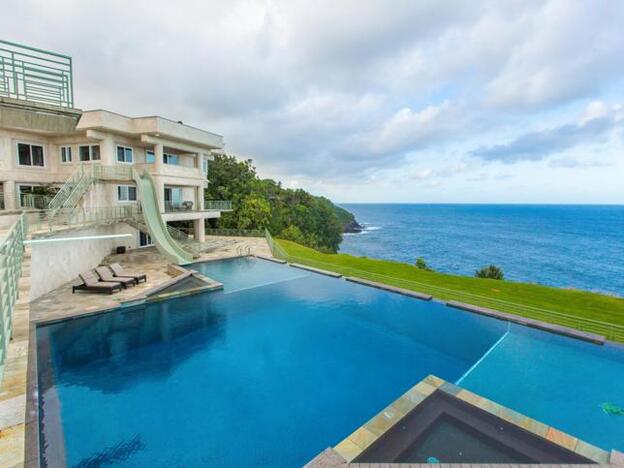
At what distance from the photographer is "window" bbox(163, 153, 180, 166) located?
2465 centimetres

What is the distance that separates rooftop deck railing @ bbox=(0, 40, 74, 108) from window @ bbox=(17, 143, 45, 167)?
Result: 568 inches

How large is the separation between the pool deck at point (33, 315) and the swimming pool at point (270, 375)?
0.78 m

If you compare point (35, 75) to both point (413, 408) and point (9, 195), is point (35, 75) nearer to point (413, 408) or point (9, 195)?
point (413, 408)

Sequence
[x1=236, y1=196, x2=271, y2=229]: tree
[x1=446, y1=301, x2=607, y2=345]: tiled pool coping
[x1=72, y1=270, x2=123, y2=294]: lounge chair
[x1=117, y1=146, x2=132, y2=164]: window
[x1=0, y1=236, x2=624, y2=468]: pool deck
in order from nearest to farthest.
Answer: [x1=0, y1=236, x2=624, y2=468]: pool deck, [x1=446, y1=301, x2=607, y2=345]: tiled pool coping, [x1=72, y1=270, x2=123, y2=294]: lounge chair, [x1=117, y1=146, x2=132, y2=164]: window, [x1=236, y1=196, x2=271, y2=229]: tree

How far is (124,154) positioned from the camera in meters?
21.6

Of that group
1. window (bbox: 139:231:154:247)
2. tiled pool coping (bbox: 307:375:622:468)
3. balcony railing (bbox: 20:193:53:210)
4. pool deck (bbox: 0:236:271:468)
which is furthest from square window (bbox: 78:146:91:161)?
tiled pool coping (bbox: 307:375:622:468)

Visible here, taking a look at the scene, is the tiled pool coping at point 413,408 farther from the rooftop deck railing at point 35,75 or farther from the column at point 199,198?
the column at point 199,198

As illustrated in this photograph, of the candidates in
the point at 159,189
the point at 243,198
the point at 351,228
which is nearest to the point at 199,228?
the point at 159,189

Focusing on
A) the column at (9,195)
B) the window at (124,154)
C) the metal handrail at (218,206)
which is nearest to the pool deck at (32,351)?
the column at (9,195)

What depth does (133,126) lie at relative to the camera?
20.8 meters

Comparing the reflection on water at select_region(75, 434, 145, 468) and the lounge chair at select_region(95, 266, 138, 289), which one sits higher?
the lounge chair at select_region(95, 266, 138, 289)

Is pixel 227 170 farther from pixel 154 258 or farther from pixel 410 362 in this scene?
pixel 410 362

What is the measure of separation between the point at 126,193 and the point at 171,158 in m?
4.87

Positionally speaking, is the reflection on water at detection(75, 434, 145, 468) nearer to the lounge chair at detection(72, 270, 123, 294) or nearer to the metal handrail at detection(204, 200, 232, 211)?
the lounge chair at detection(72, 270, 123, 294)
